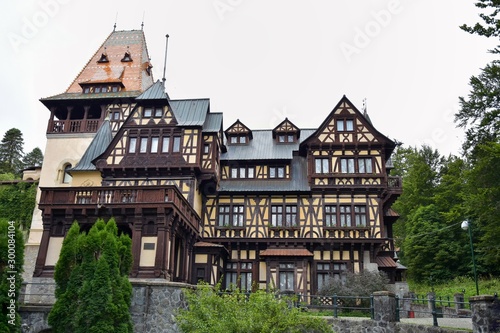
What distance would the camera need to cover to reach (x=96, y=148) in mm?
29047

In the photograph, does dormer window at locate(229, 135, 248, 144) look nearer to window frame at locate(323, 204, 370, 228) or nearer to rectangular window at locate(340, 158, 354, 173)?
rectangular window at locate(340, 158, 354, 173)

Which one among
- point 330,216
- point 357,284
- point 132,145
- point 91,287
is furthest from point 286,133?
point 91,287

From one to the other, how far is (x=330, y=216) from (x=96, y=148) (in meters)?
15.9

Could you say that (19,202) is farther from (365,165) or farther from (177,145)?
(365,165)

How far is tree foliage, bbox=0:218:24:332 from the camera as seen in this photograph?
496 inches

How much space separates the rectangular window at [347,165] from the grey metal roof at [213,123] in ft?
26.3

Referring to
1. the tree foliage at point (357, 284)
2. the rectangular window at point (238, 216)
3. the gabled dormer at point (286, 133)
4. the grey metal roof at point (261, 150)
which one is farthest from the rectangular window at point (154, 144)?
the tree foliage at point (357, 284)

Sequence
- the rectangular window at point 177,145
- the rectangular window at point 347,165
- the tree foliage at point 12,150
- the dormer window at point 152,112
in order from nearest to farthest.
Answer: the rectangular window at point 177,145
the dormer window at point 152,112
the rectangular window at point 347,165
the tree foliage at point 12,150

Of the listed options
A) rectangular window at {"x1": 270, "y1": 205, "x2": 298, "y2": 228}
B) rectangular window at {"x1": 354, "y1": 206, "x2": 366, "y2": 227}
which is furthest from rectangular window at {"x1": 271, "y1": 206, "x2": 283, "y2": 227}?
rectangular window at {"x1": 354, "y1": 206, "x2": 366, "y2": 227}

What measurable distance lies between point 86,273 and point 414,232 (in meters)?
31.8

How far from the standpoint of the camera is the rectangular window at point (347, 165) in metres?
27.0

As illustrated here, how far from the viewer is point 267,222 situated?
26641 mm

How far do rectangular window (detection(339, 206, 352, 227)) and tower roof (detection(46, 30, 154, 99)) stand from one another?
17097 millimetres

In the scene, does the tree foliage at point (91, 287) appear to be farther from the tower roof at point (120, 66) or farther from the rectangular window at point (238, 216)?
the tower roof at point (120, 66)
